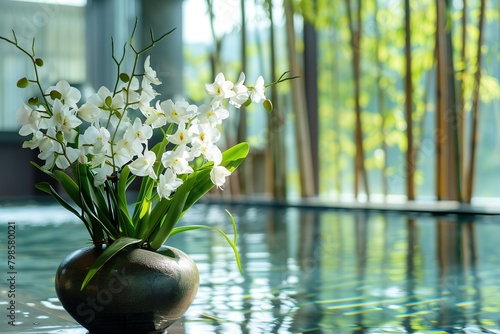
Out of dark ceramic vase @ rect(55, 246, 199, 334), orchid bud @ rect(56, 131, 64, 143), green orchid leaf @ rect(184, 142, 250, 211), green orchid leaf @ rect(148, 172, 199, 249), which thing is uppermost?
orchid bud @ rect(56, 131, 64, 143)

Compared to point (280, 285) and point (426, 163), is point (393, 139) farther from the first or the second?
point (280, 285)

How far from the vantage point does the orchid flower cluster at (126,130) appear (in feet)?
3.96

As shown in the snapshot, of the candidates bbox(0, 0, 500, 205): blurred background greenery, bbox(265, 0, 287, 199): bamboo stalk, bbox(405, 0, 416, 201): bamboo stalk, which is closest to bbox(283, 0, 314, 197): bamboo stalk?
bbox(0, 0, 500, 205): blurred background greenery

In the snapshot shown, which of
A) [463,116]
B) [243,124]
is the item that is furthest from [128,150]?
[243,124]

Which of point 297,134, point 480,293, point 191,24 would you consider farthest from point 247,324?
point 191,24

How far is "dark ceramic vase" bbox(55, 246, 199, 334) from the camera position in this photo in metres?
1.21

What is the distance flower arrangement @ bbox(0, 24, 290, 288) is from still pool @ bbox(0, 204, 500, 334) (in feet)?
0.75

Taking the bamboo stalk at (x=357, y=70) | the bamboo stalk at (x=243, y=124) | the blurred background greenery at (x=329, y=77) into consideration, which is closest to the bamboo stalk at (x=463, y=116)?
the blurred background greenery at (x=329, y=77)

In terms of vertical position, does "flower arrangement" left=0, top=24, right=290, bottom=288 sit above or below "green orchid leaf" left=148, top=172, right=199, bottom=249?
above

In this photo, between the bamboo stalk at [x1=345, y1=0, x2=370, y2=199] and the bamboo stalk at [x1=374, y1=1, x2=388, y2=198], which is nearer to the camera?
the bamboo stalk at [x1=345, y1=0, x2=370, y2=199]

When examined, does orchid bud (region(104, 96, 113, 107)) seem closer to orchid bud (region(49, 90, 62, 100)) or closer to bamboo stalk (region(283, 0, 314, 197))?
orchid bud (region(49, 90, 62, 100))

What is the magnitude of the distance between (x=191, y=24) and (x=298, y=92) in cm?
188

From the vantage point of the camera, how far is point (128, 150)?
1.21 meters

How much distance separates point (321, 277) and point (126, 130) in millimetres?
1102
